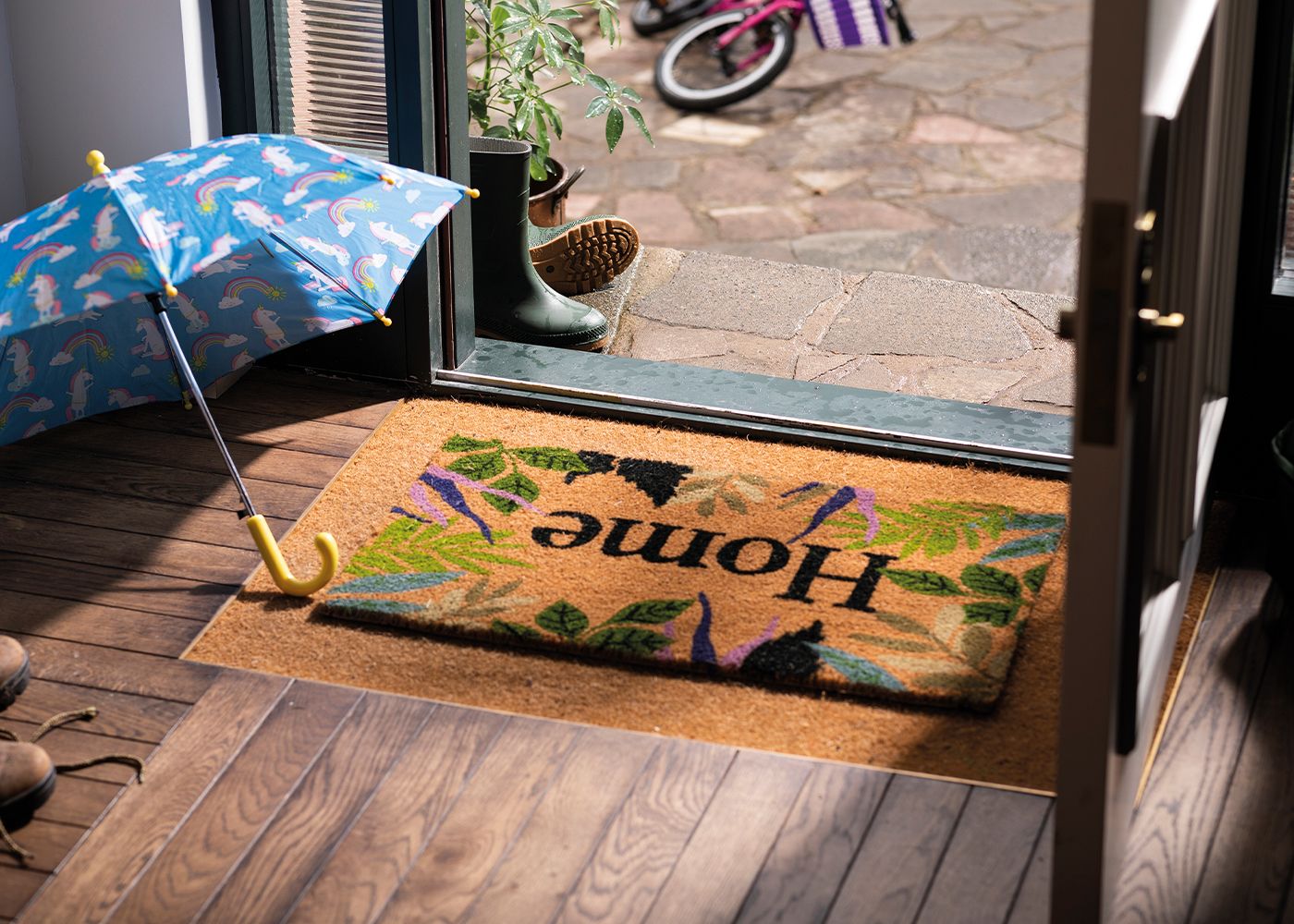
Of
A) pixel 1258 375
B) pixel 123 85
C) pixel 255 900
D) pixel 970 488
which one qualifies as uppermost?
pixel 123 85

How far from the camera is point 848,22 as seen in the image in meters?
5.80

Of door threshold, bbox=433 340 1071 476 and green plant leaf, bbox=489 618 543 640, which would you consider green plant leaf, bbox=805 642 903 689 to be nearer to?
green plant leaf, bbox=489 618 543 640

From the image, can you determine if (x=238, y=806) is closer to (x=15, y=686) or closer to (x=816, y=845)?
(x=15, y=686)

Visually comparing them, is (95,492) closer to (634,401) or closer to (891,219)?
(634,401)

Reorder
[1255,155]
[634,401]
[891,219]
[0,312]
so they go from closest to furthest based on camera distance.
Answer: [0,312] < [1255,155] < [634,401] < [891,219]

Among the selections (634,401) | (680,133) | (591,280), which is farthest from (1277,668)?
(680,133)

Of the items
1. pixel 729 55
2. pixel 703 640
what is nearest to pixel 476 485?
pixel 703 640

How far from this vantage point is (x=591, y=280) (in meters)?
3.90

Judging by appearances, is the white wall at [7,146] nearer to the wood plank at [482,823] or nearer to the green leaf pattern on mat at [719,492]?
the green leaf pattern on mat at [719,492]

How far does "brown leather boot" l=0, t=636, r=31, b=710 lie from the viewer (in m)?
2.38

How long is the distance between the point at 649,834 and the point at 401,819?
34 cm

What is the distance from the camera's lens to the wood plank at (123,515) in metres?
2.86

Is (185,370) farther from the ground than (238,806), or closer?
farther from the ground

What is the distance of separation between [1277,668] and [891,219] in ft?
8.25
